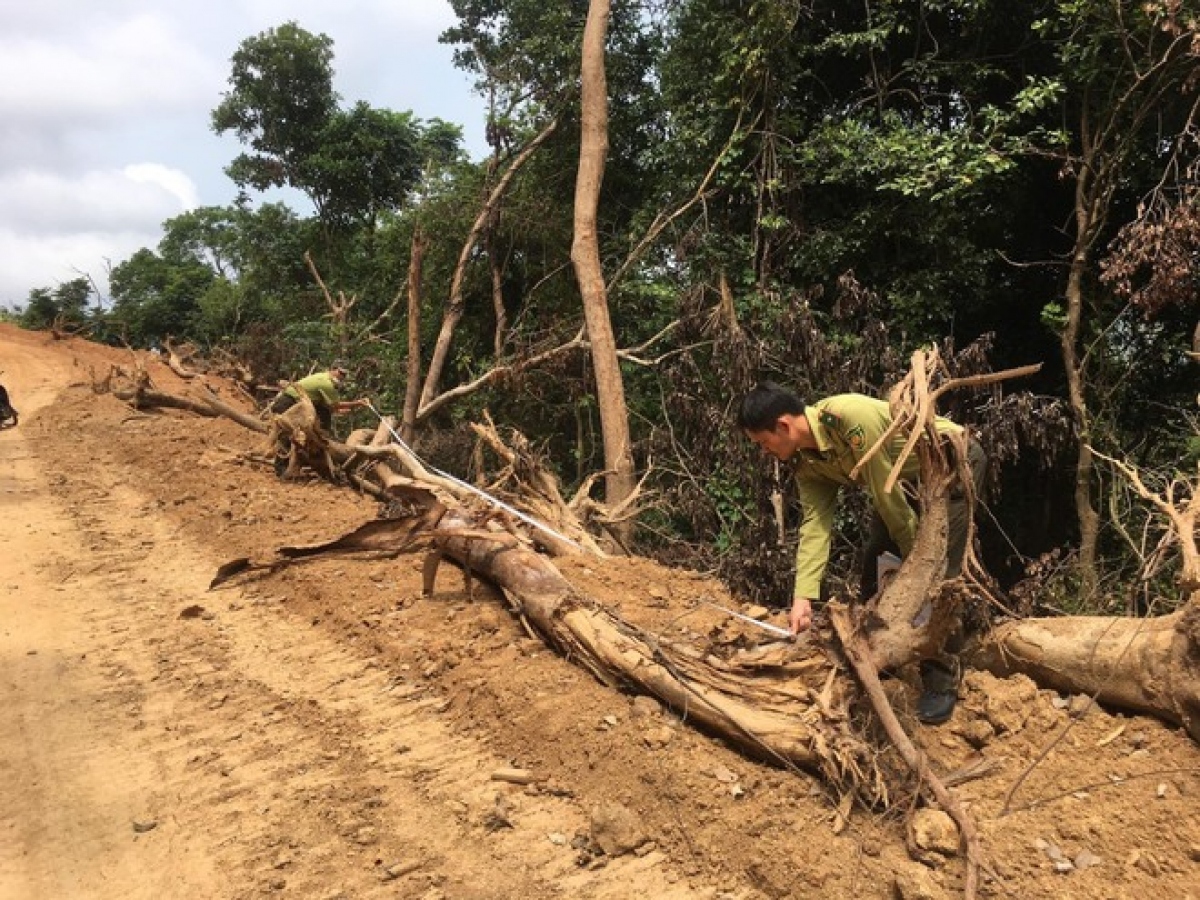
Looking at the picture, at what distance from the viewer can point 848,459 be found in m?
2.95

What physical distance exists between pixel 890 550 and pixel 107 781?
326 centimetres

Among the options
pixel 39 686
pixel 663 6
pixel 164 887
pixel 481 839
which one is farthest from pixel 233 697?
pixel 663 6

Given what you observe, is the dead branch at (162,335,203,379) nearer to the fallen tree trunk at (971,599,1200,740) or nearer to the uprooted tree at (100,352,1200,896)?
the uprooted tree at (100,352,1200,896)

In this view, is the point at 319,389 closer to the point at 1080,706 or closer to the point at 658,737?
the point at 658,737

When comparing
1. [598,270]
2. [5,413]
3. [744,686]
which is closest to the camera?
[744,686]

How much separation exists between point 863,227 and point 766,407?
506cm

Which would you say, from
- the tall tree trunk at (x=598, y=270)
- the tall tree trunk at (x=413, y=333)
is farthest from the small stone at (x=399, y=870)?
the tall tree trunk at (x=413, y=333)

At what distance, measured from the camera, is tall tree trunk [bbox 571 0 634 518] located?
7934mm

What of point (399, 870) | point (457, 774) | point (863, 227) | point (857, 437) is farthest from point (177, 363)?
point (857, 437)

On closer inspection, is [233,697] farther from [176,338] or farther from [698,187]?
[176,338]

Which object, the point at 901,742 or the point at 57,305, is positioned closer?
the point at 901,742

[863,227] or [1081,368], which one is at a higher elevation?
[863,227]

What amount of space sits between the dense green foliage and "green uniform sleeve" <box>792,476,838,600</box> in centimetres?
255

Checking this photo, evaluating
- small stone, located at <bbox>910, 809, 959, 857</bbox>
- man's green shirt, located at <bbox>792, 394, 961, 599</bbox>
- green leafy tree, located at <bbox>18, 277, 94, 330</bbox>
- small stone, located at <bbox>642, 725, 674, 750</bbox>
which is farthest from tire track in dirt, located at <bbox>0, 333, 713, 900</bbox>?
green leafy tree, located at <bbox>18, 277, 94, 330</bbox>
